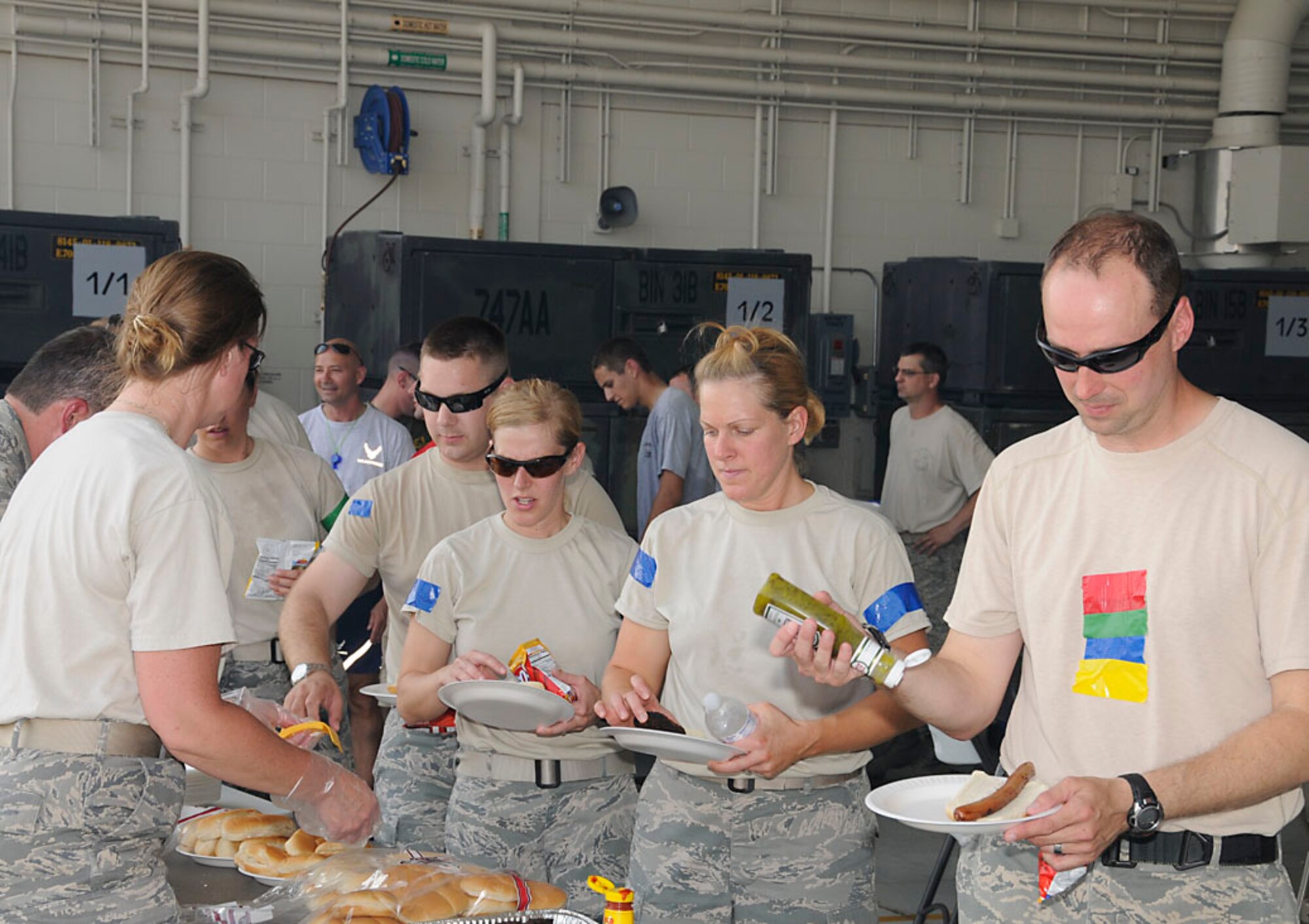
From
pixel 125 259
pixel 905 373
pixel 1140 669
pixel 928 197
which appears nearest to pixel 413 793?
pixel 1140 669

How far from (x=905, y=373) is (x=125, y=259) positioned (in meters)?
3.60

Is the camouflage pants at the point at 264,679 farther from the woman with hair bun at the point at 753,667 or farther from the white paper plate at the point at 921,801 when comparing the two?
the white paper plate at the point at 921,801

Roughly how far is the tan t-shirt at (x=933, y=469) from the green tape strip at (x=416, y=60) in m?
3.30

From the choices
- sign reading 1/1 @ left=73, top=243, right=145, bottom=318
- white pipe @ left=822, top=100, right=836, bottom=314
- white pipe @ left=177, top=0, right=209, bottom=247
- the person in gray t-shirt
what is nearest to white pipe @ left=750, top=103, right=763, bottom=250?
white pipe @ left=822, top=100, right=836, bottom=314

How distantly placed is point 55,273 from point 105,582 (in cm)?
467

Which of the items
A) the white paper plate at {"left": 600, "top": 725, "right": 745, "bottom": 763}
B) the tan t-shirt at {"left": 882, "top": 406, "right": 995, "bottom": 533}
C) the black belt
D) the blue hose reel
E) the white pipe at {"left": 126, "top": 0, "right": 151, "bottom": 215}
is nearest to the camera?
the black belt

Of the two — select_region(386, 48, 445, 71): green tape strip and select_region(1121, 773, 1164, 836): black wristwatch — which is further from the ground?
select_region(386, 48, 445, 71): green tape strip

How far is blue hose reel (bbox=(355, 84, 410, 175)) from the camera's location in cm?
779

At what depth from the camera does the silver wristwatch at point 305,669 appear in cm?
308

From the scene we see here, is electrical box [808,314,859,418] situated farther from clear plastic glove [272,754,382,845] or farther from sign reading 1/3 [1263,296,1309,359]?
clear plastic glove [272,754,382,845]

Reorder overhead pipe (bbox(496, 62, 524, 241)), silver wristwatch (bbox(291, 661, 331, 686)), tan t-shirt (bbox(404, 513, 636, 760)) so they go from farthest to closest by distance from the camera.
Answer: overhead pipe (bbox(496, 62, 524, 241))
silver wristwatch (bbox(291, 661, 331, 686))
tan t-shirt (bbox(404, 513, 636, 760))

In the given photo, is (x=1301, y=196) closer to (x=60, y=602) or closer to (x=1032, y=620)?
(x=1032, y=620)

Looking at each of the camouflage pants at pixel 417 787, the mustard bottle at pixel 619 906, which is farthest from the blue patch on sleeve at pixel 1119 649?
the camouflage pants at pixel 417 787

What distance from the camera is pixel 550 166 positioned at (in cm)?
845
